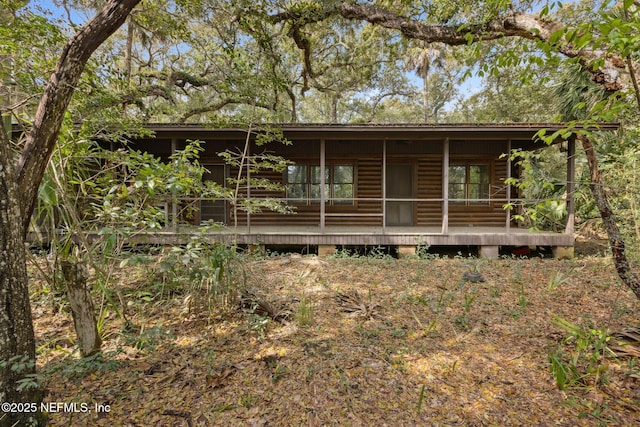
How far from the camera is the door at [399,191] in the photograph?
10.2 m

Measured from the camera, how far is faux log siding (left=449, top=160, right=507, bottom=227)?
9.76 meters

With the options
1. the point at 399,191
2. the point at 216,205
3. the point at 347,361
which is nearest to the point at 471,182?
the point at 399,191

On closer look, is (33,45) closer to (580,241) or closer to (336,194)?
(336,194)

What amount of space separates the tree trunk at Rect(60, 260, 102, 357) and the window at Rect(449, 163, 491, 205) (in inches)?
384

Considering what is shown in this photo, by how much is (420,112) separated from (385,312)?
27684mm

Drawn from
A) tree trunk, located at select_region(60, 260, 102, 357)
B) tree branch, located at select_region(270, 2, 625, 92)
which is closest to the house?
tree branch, located at select_region(270, 2, 625, 92)

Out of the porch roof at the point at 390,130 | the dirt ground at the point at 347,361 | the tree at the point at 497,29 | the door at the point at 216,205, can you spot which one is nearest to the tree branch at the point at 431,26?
the tree at the point at 497,29

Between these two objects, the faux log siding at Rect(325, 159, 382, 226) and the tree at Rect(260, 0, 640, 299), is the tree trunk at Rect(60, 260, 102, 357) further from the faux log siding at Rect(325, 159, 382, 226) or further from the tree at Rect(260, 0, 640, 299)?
the faux log siding at Rect(325, 159, 382, 226)

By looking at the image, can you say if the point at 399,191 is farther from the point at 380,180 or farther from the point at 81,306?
the point at 81,306

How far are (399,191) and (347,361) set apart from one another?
797cm

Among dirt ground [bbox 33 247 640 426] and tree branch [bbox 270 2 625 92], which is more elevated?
tree branch [bbox 270 2 625 92]

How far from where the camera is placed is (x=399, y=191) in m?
10.2

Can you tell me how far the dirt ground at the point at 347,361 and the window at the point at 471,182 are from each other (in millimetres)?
5304

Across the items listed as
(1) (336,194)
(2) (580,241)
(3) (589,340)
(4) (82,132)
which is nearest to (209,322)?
(4) (82,132)
